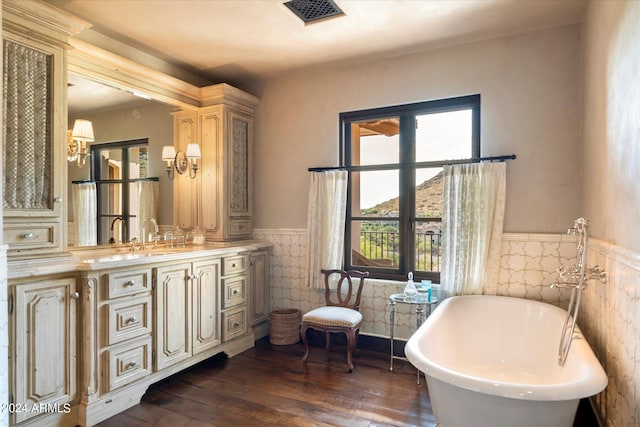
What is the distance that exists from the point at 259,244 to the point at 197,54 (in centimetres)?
189

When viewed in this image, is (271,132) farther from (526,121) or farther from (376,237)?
(526,121)

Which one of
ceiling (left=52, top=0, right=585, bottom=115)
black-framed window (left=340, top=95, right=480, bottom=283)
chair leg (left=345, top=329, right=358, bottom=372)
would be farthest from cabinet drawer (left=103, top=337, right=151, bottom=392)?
black-framed window (left=340, top=95, right=480, bottom=283)

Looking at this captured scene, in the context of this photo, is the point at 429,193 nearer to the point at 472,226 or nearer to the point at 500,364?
the point at 472,226

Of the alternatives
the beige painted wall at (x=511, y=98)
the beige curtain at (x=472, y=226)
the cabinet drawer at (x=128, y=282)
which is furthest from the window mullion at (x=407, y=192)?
the cabinet drawer at (x=128, y=282)

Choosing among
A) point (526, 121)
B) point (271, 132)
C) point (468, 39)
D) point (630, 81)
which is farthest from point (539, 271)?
point (271, 132)

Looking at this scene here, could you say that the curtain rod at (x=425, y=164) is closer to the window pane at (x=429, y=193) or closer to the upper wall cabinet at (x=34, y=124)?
the window pane at (x=429, y=193)

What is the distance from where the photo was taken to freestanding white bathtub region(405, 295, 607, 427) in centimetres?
150

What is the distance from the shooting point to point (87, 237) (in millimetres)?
2896

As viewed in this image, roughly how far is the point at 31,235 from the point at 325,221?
2.31m

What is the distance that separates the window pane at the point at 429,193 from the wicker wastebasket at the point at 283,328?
63.1 inches

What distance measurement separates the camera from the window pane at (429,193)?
3.41 meters

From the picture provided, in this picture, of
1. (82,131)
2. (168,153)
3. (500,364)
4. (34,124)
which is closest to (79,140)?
(82,131)

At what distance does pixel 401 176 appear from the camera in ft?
11.7

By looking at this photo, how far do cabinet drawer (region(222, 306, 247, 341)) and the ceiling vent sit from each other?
2.55 m
